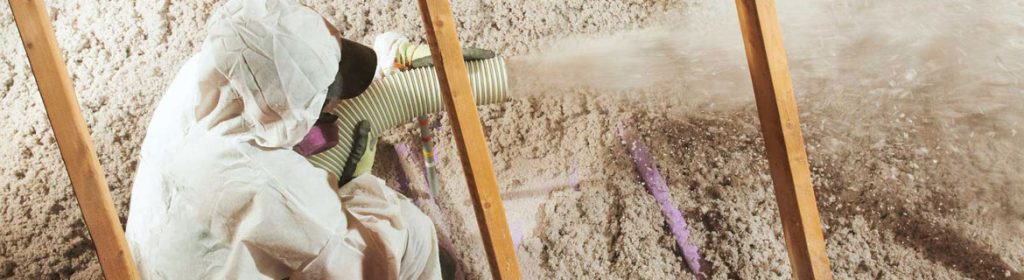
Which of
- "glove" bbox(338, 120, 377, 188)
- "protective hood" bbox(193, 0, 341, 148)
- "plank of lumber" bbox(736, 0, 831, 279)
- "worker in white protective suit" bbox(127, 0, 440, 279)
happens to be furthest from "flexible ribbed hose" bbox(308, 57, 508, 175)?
"plank of lumber" bbox(736, 0, 831, 279)

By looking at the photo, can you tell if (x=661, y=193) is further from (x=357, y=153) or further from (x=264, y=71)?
(x=264, y=71)

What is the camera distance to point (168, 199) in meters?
1.76

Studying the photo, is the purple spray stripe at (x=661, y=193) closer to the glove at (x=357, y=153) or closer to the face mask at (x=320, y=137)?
the glove at (x=357, y=153)

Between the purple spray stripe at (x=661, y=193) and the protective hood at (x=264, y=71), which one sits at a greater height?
the protective hood at (x=264, y=71)

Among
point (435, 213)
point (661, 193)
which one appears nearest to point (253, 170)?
point (435, 213)

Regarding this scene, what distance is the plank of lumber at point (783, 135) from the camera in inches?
67.2

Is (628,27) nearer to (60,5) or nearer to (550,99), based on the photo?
(550,99)

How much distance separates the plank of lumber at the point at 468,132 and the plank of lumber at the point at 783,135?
630 millimetres

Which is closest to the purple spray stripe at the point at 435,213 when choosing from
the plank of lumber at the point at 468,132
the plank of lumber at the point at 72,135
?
the plank of lumber at the point at 468,132

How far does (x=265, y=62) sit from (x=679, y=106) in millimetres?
1259

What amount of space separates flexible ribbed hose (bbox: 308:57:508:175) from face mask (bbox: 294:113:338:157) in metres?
0.04

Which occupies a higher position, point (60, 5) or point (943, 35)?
point (60, 5)

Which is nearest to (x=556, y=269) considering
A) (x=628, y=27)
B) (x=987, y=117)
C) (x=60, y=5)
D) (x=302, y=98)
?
(x=628, y=27)

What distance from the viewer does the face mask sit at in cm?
190
